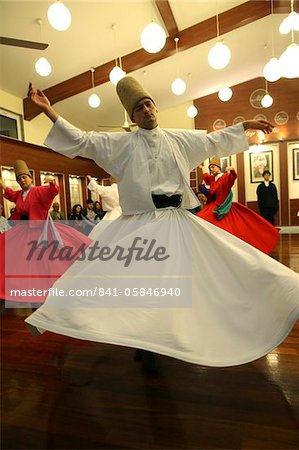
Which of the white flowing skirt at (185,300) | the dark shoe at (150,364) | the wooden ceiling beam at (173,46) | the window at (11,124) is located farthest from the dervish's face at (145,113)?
the window at (11,124)

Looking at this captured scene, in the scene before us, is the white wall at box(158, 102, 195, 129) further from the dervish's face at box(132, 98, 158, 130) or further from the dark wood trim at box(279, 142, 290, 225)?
the dervish's face at box(132, 98, 158, 130)

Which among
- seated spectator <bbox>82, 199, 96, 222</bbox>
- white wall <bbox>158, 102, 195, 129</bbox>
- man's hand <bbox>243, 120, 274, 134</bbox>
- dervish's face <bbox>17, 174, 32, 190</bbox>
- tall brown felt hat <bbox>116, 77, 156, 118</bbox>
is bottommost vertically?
seated spectator <bbox>82, 199, 96, 222</bbox>

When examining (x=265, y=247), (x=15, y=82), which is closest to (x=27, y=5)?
(x=15, y=82)

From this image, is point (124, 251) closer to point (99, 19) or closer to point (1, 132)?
point (99, 19)

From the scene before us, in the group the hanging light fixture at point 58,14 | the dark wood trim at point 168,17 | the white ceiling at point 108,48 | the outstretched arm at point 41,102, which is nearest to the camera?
the outstretched arm at point 41,102

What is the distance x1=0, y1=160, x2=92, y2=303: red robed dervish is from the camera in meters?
2.64

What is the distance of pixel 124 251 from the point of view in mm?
1424

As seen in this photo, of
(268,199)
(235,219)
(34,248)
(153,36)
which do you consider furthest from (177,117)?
(34,248)

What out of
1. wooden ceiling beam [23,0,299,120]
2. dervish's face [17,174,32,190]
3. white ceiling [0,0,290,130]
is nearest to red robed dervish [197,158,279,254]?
dervish's face [17,174,32,190]

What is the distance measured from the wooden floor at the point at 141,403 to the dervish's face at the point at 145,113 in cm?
135

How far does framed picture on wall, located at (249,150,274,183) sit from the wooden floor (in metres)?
7.25

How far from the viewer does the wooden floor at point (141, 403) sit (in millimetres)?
1129

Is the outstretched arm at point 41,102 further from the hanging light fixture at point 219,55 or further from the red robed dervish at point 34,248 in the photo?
the hanging light fixture at point 219,55

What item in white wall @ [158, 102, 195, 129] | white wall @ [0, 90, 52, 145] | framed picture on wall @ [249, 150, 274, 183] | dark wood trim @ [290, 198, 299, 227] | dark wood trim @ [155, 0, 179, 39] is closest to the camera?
dark wood trim @ [155, 0, 179, 39]
